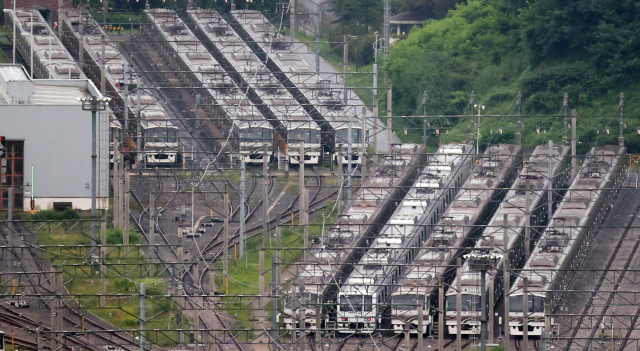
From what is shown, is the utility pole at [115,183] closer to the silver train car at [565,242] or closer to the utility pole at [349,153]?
the utility pole at [349,153]

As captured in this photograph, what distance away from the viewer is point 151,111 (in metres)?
84.8

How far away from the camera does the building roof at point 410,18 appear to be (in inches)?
4146

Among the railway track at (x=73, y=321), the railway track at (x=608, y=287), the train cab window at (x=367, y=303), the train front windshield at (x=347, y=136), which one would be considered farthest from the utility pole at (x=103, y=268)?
the train front windshield at (x=347, y=136)

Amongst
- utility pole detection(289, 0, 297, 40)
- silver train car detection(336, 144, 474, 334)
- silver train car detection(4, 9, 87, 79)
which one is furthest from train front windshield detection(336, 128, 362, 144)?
utility pole detection(289, 0, 297, 40)

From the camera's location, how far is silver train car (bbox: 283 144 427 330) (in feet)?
208

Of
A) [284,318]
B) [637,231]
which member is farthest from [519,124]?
[284,318]

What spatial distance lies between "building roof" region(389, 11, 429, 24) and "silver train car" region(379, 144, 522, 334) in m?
27.0

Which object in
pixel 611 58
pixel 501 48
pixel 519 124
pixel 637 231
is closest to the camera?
pixel 637 231

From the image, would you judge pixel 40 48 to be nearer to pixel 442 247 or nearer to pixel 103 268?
pixel 103 268

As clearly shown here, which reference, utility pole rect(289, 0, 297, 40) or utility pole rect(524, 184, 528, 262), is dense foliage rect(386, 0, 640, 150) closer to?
utility pole rect(289, 0, 297, 40)

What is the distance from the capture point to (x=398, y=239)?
69312 millimetres

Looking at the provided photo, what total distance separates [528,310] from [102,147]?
21.5m

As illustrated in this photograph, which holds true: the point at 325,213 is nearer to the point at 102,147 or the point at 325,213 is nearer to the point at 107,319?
the point at 102,147

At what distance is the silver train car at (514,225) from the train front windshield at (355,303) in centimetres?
276
